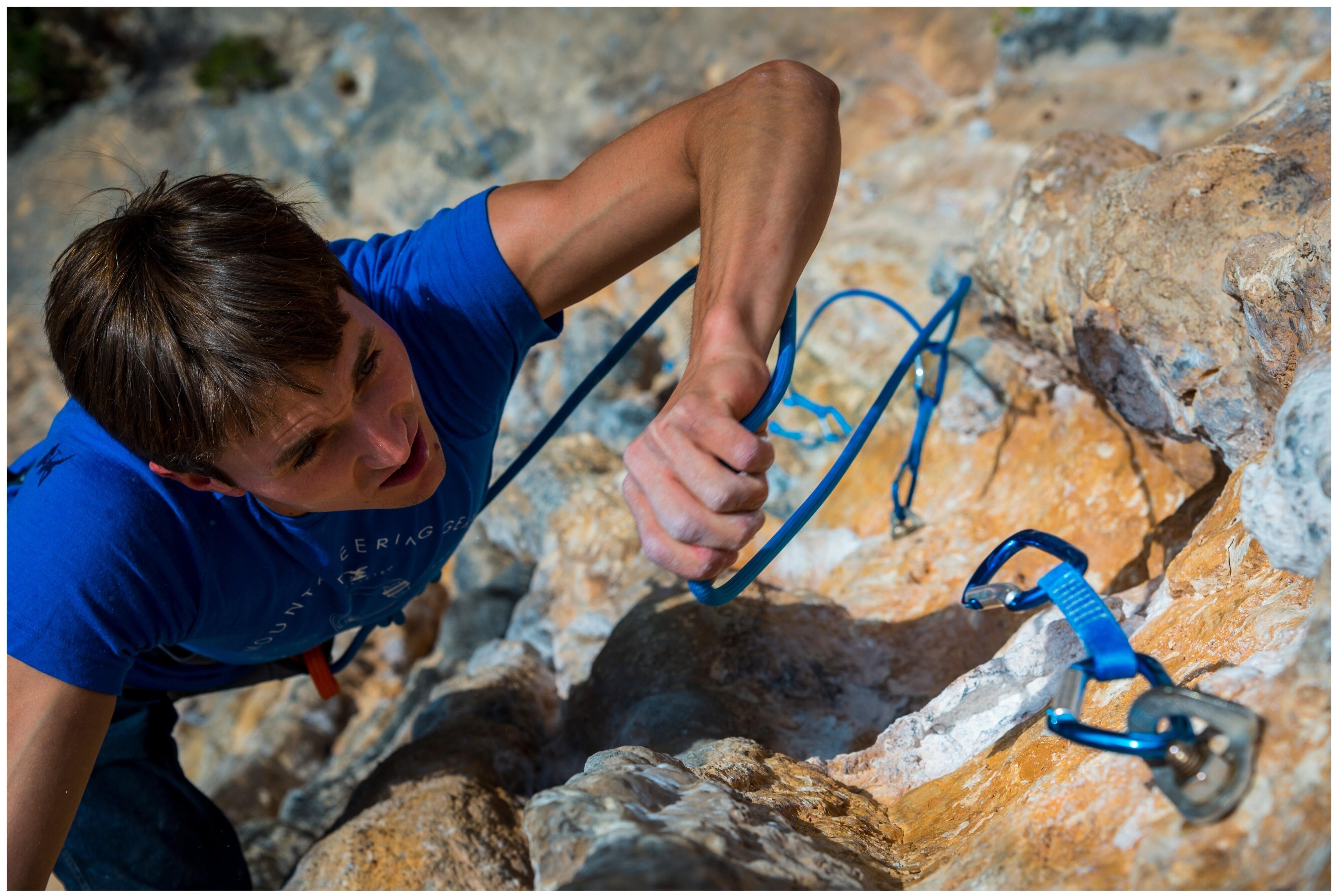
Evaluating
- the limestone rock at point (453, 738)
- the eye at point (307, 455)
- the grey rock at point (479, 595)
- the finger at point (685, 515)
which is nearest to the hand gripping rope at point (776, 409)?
the finger at point (685, 515)

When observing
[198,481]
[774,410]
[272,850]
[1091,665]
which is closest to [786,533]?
[774,410]

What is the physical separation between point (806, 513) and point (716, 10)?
438cm

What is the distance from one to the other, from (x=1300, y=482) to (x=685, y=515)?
2.00 ft

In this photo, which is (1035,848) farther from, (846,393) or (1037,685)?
(846,393)

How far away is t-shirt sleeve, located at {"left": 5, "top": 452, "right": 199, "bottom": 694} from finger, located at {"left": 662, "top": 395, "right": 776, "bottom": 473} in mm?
847

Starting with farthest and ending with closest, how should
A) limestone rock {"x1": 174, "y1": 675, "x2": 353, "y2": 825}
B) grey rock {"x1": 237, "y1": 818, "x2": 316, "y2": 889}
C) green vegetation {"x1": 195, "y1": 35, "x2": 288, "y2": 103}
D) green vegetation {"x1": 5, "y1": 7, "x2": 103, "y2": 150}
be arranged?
green vegetation {"x1": 5, "y1": 7, "x2": 103, "y2": 150}, green vegetation {"x1": 195, "y1": 35, "x2": 288, "y2": 103}, limestone rock {"x1": 174, "y1": 675, "x2": 353, "y2": 825}, grey rock {"x1": 237, "y1": 818, "x2": 316, "y2": 889}

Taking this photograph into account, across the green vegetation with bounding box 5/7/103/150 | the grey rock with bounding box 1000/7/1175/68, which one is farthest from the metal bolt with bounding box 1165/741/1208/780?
the green vegetation with bounding box 5/7/103/150

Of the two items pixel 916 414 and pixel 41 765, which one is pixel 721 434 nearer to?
pixel 41 765

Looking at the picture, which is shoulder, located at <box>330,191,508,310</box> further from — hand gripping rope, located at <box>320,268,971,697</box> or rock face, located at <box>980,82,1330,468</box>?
rock face, located at <box>980,82,1330,468</box>

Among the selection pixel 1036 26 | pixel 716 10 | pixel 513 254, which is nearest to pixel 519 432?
pixel 513 254

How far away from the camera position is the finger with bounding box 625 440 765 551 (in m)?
0.90

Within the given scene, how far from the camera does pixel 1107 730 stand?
84 centimetres

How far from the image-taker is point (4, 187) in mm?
5711

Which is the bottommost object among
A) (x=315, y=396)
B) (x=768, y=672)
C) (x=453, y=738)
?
(x=453, y=738)
